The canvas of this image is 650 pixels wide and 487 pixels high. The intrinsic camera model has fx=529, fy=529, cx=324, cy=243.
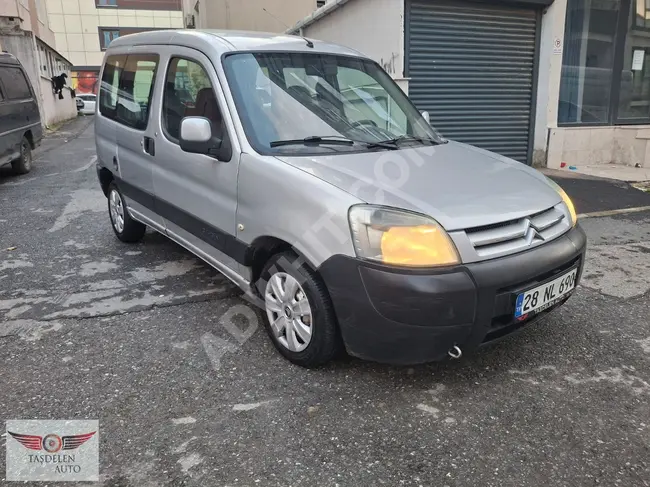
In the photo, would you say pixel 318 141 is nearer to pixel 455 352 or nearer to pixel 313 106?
pixel 313 106

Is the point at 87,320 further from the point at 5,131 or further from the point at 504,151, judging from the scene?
the point at 504,151

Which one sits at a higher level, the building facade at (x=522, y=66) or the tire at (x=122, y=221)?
the building facade at (x=522, y=66)

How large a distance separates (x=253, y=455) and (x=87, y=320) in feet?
6.27

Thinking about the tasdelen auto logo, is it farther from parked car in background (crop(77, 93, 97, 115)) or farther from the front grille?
parked car in background (crop(77, 93, 97, 115))

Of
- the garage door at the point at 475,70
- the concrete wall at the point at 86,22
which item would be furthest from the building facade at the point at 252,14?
the concrete wall at the point at 86,22

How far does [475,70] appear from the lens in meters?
9.09

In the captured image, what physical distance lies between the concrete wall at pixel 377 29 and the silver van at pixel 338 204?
14.6 ft

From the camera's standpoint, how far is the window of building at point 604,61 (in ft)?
33.0

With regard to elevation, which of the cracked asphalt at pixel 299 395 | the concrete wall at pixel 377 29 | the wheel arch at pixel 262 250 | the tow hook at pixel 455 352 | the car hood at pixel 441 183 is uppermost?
the concrete wall at pixel 377 29

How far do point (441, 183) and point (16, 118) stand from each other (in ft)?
29.6

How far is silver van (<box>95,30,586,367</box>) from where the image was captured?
2.49 meters

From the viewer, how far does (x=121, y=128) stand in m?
4.68

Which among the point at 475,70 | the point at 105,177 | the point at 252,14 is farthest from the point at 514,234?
the point at 252,14

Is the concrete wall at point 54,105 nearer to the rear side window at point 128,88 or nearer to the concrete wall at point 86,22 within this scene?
the rear side window at point 128,88
